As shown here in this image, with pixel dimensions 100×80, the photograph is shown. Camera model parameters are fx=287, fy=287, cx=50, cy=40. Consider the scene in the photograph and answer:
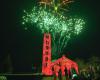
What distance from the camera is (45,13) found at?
4019 centimetres

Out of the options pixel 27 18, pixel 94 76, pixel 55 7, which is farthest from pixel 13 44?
pixel 94 76

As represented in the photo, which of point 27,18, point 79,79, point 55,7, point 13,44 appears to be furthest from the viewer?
point 13,44

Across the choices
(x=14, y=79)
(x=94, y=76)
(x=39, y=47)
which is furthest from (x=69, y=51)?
(x=94, y=76)

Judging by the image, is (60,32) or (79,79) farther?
(60,32)

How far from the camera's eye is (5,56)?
46.7m

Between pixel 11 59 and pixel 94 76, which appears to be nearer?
pixel 94 76

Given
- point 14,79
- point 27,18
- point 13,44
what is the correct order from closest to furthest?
point 14,79, point 27,18, point 13,44

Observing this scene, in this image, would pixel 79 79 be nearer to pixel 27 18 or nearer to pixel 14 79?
pixel 14 79

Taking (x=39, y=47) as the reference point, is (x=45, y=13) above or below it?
above

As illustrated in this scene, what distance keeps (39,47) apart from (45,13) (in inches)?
398

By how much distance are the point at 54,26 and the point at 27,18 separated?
4.19 meters

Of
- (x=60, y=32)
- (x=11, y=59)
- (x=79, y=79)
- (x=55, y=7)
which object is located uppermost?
(x=55, y=7)

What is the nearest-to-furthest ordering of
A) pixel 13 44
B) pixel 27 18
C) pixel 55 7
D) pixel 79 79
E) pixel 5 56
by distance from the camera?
1. pixel 79 79
2. pixel 55 7
3. pixel 27 18
4. pixel 5 56
5. pixel 13 44

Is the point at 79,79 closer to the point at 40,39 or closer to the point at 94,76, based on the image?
the point at 94,76
